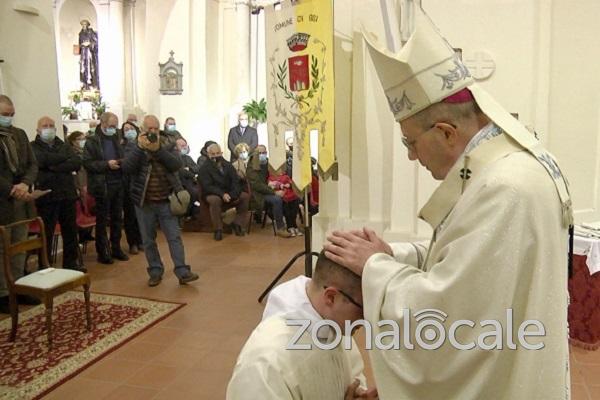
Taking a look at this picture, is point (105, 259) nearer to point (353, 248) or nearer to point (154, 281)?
point (154, 281)

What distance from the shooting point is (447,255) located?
132 cm

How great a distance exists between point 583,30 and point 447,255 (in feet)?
12.4

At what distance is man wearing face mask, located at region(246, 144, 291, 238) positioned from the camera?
7.87 m

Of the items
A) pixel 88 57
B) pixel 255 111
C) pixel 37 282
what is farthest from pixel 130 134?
pixel 88 57

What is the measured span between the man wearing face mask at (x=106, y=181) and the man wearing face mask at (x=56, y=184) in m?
0.38

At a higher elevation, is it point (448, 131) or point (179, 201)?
point (448, 131)

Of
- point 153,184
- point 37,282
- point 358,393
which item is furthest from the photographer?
point 153,184

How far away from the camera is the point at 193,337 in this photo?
161 inches

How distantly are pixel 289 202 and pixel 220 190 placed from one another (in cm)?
96

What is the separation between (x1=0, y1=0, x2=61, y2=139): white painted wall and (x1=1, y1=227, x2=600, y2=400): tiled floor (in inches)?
72.2

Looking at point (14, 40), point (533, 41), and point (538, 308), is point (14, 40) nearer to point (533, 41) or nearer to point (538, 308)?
point (533, 41)

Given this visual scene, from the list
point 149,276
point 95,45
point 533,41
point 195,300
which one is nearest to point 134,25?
point 95,45

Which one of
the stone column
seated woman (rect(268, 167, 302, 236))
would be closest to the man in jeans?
seated woman (rect(268, 167, 302, 236))

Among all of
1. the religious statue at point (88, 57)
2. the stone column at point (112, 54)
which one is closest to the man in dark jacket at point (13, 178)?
the stone column at point (112, 54)
